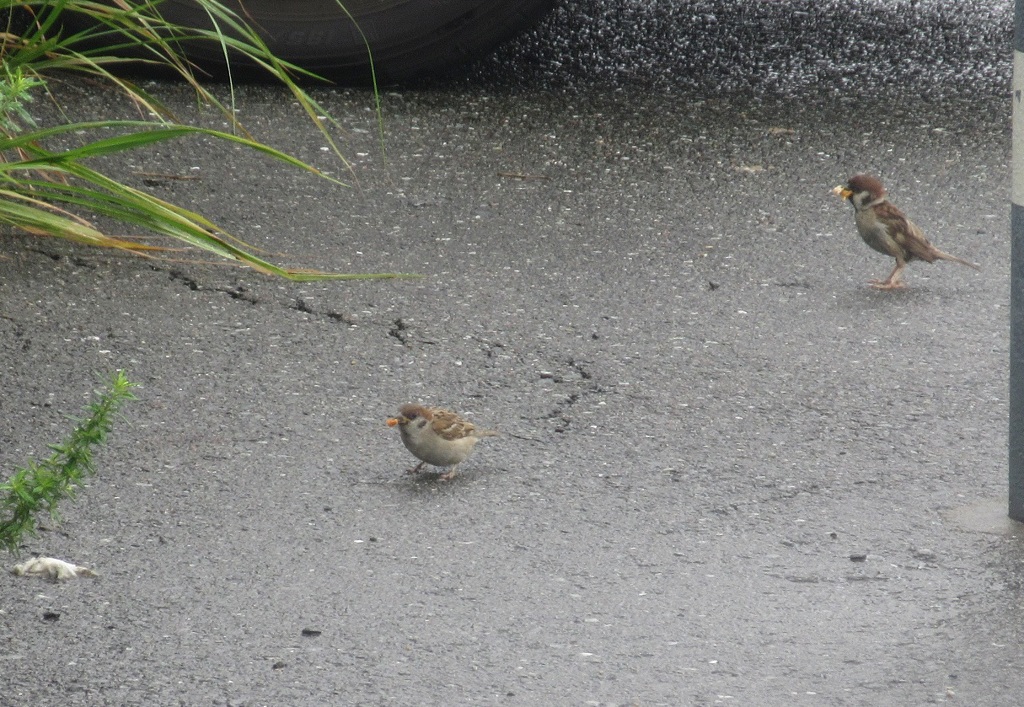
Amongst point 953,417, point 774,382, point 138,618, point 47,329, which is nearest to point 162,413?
point 47,329

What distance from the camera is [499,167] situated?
6.72 metres

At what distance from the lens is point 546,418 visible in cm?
468

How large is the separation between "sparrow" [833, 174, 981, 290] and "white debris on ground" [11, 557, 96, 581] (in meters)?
3.31

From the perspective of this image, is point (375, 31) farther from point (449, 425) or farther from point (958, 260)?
point (449, 425)

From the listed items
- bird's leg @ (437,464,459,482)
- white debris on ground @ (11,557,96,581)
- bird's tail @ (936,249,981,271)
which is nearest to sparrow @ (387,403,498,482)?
bird's leg @ (437,464,459,482)

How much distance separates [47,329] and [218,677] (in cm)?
219

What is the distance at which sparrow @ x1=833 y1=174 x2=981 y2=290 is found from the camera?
580 cm

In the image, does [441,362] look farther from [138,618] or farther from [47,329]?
[138,618]

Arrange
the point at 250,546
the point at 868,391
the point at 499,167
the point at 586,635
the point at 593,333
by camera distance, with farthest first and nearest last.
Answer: the point at 499,167 < the point at 593,333 < the point at 868,391 < the point at 250,546 < the point at 586,635

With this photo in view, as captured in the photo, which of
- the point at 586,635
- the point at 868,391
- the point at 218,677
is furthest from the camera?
the point at 868,391

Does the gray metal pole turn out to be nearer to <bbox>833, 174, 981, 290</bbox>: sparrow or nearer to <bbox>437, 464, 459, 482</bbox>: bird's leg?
<bbox>437, 464, 459, 482</bbox>: bird's leg

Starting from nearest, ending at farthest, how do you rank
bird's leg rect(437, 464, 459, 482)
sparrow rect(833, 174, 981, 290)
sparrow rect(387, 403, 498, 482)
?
sparrow rect(387, 403, 498, 482) < bird's leg rect(437, 464, 459, 482) < sparrow rect(833, 174, 981, 290)

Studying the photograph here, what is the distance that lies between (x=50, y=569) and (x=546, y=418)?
162cm

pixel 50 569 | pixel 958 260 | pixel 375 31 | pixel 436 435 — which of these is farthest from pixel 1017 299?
pixel 375 31
